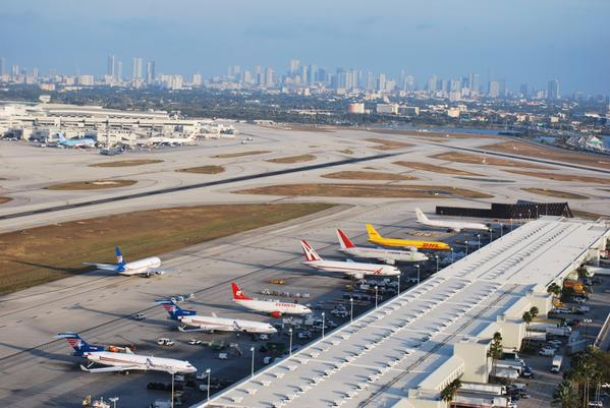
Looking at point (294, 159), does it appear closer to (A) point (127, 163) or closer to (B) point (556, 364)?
(A) point (127, 163)

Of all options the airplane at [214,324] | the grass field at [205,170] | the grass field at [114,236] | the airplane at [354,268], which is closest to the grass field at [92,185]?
the grass field at [205,170]

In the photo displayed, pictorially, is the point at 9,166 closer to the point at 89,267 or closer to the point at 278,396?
the point at 89,267

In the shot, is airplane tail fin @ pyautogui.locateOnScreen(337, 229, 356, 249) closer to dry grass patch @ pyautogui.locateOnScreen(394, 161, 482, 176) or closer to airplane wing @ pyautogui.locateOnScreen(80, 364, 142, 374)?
airplane wing @ pyautogui.locateOnScreen(80, 364, 142, 374)

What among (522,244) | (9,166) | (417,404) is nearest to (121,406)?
(417,404)

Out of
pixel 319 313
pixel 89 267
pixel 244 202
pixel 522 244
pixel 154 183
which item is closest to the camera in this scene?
pixel 319 313

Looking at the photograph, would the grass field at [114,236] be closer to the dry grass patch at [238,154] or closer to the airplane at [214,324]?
the airplane at [214,324]
